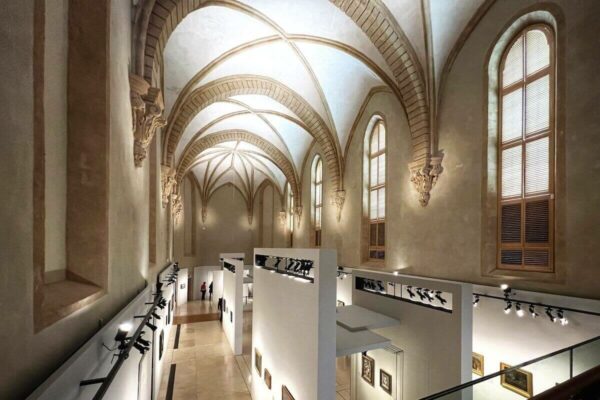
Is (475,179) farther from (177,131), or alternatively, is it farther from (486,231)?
(177,131)

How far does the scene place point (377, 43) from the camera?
684 cm

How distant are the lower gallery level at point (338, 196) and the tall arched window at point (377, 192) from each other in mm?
88

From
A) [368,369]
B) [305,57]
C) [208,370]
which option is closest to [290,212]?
[208,370]

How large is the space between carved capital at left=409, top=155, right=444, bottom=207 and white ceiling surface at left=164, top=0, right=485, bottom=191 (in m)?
2.09

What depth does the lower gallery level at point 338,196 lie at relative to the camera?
1.87 metres

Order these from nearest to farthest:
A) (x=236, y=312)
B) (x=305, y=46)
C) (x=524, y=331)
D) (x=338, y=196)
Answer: (x=524, y=331), (x=305, y=46), (x=236, y=312), (x=338, y=196)

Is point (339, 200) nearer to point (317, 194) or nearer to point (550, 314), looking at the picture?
point (317, 194)

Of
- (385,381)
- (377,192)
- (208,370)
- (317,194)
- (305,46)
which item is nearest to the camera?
(385,381)

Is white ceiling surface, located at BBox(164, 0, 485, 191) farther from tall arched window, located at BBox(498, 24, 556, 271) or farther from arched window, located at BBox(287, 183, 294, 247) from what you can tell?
arched window, located at BBox(287, 183, 294, 247)

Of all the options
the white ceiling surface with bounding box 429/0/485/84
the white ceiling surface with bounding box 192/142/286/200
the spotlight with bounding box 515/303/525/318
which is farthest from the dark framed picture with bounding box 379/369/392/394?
the white ceiling surface with bounding box 192/142/286/200

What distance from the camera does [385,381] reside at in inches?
214

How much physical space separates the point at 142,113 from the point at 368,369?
645 cm

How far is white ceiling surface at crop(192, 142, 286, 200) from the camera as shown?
61.1 ft

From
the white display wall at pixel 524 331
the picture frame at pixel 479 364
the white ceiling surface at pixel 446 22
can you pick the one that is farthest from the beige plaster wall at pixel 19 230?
the white ceiling surface at pixel 446 22
